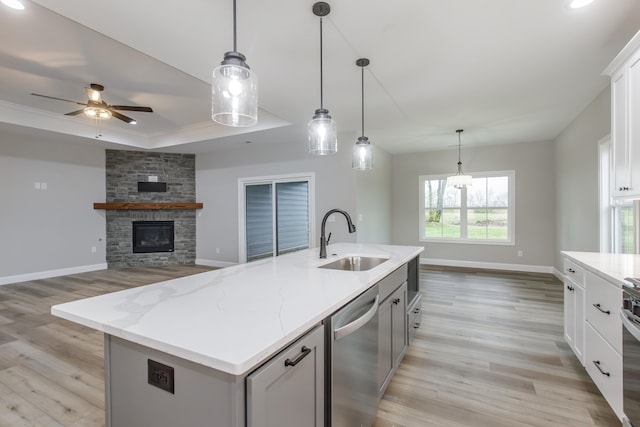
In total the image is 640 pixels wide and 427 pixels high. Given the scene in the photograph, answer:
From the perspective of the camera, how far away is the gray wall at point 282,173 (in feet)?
16.7

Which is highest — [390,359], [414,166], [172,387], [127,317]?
[414,166]

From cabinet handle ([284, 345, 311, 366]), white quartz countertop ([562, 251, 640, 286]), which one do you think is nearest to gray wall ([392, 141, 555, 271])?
white quartz countertop ([562, 251, 640, 286])

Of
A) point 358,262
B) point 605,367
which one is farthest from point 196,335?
point 605,367

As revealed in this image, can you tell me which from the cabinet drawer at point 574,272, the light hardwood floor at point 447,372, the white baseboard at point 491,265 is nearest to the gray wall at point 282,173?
the white baseboard at point 491,265

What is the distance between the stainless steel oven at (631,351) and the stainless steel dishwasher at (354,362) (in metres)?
1.16

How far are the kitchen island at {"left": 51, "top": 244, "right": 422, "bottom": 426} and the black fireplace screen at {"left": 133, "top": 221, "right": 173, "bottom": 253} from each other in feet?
19.2

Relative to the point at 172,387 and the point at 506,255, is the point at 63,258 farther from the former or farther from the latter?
the point at 506,255

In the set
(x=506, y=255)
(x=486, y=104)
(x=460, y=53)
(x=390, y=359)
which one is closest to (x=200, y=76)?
(x=460, y=53)

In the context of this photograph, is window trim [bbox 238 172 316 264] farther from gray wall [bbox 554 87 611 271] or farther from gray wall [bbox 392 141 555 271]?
gray wall [bbox 554 87 611 271]

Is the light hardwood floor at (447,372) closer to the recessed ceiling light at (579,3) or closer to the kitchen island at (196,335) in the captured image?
the kitchen island at (196,335)

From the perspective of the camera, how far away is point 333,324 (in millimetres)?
1245

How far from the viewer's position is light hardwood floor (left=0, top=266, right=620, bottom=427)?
1.85m

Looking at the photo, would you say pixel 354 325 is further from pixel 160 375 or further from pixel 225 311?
pixel 160 375

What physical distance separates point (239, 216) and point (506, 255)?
18.4ft
